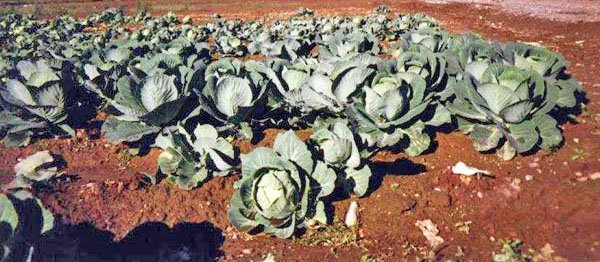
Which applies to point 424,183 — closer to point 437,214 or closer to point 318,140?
point 437,214

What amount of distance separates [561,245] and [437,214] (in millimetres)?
971

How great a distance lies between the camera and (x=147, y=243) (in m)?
3.95

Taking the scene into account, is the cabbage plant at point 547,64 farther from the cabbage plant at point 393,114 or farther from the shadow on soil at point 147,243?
the shadow on soil at point 147,243

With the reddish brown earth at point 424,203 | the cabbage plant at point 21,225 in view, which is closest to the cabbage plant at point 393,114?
the reddish brown earth at point 424,203

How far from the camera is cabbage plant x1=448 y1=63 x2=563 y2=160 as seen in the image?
410cm

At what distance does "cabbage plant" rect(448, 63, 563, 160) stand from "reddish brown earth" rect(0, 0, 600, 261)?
0.21 metres

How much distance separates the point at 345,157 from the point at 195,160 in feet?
4.84

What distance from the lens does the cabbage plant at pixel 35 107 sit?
17.3 feet

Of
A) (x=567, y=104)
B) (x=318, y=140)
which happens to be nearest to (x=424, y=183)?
(x=318, y=140)

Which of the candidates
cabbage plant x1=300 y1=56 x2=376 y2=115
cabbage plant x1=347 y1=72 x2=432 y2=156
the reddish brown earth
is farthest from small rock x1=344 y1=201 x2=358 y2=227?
cabbage plant x1=300 y1=56 x2=376 y2=115

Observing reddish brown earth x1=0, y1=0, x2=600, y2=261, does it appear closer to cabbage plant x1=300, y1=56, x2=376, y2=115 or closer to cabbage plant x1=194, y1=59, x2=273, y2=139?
cabbage plant x1=194, y1=59, x2=273, y2=139

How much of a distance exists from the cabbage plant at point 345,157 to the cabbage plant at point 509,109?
4.25 feet

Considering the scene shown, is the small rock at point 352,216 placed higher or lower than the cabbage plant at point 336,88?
lower

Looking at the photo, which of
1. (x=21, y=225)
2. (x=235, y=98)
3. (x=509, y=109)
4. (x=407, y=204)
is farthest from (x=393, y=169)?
(x=21, y=225)
